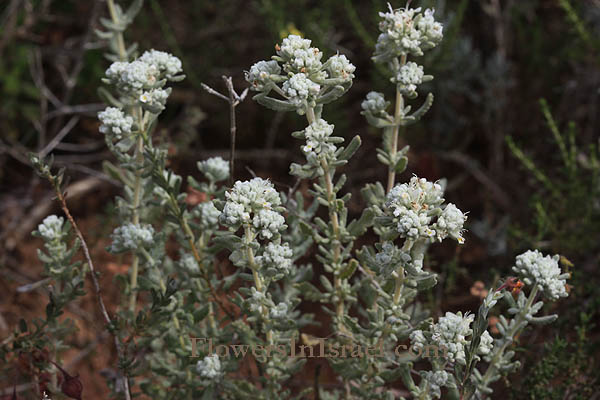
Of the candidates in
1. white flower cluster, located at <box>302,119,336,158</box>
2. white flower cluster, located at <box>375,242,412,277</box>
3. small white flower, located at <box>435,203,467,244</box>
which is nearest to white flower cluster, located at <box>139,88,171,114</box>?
white flower cluster, located at <box>302,119,336,158</box>

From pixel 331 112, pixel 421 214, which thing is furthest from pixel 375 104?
pixel 331 112

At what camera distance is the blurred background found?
3.64 metres

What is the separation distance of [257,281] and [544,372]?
3.67ft

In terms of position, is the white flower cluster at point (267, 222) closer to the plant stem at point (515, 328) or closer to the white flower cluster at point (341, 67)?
the white flower cluster at point (341, 67)

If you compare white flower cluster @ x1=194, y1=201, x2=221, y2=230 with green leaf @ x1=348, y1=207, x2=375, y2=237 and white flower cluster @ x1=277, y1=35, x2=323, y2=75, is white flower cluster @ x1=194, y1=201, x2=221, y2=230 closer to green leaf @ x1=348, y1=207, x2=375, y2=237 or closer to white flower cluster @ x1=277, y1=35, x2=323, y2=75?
green leaf @ x1=348, y1=207, x2=375, y2=237

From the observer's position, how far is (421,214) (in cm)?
178

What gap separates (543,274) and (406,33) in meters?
0.90

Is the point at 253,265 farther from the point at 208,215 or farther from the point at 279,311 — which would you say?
the point at 208,215

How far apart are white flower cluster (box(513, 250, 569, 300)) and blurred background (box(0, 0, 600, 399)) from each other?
120 cm

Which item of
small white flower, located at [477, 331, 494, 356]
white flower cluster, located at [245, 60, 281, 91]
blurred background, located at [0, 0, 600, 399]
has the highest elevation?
blurred background, located at [0, 0, 600, 399]

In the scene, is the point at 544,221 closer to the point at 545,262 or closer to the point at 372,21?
the point at 545,262

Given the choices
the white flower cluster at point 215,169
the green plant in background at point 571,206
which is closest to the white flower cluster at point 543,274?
the green plant in background at point 571,206

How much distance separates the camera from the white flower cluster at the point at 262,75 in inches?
75.3

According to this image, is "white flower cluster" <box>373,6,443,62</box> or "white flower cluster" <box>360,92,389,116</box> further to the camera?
"white flower cluster" <box>360,92,389,116</box>
